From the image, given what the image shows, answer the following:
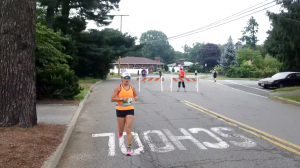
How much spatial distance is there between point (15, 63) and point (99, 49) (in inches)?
1162

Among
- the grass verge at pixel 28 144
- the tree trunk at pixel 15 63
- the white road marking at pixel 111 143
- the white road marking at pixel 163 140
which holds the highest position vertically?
the tree trunk at pixel 15 63

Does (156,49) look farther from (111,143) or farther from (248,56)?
Result: (111,143)

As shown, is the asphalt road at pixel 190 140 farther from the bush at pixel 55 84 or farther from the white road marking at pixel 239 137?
the bush at pixel 55 84

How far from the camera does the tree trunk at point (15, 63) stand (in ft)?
25.3

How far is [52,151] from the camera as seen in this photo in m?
6.50

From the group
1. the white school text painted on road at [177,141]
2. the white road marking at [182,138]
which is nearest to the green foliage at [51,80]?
the white school text painted on road at [177,141]

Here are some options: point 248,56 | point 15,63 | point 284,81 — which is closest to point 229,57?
point 248,56

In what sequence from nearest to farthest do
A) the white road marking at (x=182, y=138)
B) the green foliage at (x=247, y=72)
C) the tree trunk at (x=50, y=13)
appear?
1. the white road marking at (x=182, y=138)
2. the tree trunk at (x=50, y=13)
3. the green foliage at (x=247, y=72)

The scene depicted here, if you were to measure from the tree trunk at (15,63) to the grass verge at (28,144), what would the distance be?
35 centimetres

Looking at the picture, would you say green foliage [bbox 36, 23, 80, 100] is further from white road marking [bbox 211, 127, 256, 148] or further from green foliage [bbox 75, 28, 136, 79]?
green foliage [bbox 75, 28, 136, 79]

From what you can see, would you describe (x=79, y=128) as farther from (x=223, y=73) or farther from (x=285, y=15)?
(x=223, y=73)

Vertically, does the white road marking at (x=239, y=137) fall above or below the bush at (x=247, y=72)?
below

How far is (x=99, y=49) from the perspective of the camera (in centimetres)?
3694

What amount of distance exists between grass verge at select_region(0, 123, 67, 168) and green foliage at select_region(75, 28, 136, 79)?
2896 cm
